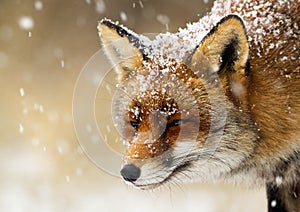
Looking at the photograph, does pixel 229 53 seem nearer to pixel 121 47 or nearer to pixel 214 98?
pixel 214 98

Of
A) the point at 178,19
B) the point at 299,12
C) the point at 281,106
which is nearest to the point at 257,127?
the point at 281,106

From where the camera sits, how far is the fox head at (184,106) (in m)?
3.93

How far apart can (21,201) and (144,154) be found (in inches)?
215

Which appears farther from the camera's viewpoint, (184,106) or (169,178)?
(169,178)

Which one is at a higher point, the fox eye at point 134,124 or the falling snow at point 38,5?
the falling snow at point 38,5

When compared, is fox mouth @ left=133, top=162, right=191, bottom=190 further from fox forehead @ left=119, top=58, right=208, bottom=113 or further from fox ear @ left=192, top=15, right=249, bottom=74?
fox ear @ left=192, top=15, right=249, bottom=74

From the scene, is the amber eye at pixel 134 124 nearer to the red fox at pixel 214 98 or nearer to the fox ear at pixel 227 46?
the red fox at pixel 214 98

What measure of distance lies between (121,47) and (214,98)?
2.57 ft

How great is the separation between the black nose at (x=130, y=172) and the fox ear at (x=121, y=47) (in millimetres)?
838

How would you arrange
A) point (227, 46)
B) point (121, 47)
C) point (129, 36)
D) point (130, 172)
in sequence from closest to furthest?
point (130, 172) → point (227, 46) → point (129, 36) → point (121, 47)

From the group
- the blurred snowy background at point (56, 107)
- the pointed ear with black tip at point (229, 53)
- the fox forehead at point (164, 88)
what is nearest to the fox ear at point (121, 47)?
the fox forehead at point (164, 88)

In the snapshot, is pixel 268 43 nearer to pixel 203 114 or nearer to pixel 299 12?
pixel 299 12

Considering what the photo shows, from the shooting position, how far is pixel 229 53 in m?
4.06

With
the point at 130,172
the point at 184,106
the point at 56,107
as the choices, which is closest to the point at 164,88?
the point at 184,106
